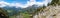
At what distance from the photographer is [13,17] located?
1110mm

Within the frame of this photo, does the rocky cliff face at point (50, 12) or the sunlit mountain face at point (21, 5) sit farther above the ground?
the sunlit mountain face at point (21, 5)

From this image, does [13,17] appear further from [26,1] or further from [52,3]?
[52,3]

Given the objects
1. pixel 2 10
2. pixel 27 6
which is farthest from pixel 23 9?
pixel 2 10

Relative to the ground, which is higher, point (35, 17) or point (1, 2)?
point (1, 2)

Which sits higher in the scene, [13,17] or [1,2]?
[1,2]

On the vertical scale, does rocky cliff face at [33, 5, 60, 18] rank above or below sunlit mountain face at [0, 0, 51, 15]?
below

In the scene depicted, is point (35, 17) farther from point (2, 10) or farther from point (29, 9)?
point (2, 10)

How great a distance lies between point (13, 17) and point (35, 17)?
179 mm

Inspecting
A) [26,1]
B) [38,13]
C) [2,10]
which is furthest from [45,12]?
[2,10]

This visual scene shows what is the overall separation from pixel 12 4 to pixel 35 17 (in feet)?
0.71

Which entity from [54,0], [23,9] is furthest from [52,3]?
[23,9]

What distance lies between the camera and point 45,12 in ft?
3.64

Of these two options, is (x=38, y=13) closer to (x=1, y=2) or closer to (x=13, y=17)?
(x=13, y=17)

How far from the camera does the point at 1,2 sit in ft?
3.64
